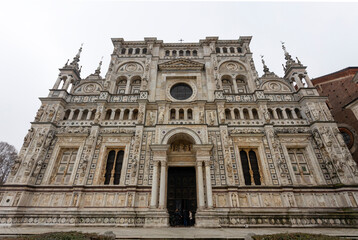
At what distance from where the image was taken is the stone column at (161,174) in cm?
1207

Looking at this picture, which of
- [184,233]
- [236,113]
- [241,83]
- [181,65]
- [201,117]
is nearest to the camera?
[184,233]

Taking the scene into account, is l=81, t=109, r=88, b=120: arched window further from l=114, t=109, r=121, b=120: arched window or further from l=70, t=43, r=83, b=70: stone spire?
l=70, t=43, r=83, b=70: stone spire

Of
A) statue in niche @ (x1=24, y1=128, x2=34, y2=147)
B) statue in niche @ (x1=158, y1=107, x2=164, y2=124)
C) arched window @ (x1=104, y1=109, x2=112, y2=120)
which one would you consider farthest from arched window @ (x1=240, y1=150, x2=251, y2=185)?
statue in niche @ (x1=24, y1=128, x2=34, y2=147)

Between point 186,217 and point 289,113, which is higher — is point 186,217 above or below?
below

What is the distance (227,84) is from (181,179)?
11144 millimetres

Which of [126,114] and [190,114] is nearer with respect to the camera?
[190,114]

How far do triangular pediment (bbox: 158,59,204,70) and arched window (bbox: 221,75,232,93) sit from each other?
283cm

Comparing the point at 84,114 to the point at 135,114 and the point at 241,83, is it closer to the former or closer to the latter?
the point at 135,114

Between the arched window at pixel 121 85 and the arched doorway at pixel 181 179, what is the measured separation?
8312mm

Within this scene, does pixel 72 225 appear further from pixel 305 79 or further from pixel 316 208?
pixel 305 79

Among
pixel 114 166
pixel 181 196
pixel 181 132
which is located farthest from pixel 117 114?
pixel 181 196

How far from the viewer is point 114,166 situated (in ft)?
46.2

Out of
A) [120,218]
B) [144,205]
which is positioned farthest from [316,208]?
[120,218]

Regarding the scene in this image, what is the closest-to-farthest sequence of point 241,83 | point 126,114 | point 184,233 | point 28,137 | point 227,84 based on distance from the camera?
point 184,233, point 28,137, point 126,114, point 227,84, point 241,83
